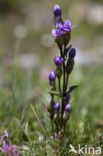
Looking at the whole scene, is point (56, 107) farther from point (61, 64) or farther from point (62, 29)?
point (62, 29)

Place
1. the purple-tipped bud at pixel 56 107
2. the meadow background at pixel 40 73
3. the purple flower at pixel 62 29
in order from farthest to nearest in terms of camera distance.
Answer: the meadow background at pixel 40 73 → the purple-tipped bud at pixel 56 107 → the purple flower at pixel 62 29

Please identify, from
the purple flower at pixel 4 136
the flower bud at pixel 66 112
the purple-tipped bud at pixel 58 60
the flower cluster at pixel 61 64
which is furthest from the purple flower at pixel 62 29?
the purple flower at pixel 4 136

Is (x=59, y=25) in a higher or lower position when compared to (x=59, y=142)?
higher

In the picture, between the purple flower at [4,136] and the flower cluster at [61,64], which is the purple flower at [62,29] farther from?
the purple flower at [4,136]

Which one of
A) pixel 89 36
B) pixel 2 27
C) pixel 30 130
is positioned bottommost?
pixel 30 130

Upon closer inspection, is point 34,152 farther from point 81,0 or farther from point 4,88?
point 81,0

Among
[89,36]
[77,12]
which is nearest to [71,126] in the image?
[89,36]

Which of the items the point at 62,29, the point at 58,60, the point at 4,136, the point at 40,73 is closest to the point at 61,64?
the point at 58,60

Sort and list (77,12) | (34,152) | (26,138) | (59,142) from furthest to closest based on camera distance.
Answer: (77,12), (26,138), (59,142), (34,152)
